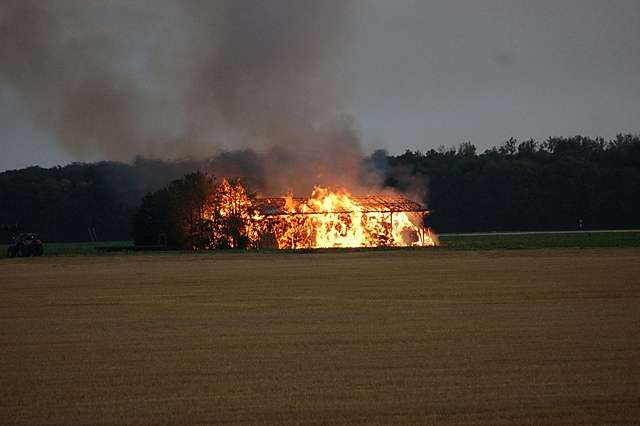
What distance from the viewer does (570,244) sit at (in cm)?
5962

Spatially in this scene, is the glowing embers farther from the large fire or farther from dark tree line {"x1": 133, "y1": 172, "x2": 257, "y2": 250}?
dark tree line {"x1": 133, "y1": 172, "x2": 257, "y2": 250}

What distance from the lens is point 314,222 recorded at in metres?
66.3

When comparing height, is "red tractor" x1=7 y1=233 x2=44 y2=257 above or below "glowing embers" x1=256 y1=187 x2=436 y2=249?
below

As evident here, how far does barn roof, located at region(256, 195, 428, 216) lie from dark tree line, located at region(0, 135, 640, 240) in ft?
67.4

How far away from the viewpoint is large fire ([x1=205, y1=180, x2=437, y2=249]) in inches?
2601

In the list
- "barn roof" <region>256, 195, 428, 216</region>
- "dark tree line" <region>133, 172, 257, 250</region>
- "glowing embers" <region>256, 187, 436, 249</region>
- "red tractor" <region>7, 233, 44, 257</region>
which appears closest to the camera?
"red tractor" <region>7, 233, 44, 257</region>

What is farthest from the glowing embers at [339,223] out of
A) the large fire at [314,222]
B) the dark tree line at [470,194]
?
the dark tree line at [470,194]

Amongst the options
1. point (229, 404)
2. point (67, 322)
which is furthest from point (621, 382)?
point (67, 322)

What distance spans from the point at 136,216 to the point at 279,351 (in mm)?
56847

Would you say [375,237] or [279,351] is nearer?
[279,351]

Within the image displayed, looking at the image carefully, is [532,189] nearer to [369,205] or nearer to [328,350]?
[369,205]

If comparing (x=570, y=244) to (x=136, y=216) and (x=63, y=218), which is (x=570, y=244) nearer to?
(x=136, y=216)

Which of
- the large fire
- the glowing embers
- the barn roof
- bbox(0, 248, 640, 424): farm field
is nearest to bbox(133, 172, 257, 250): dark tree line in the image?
the large fire

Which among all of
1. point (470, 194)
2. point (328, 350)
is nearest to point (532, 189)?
point (470, 194)
